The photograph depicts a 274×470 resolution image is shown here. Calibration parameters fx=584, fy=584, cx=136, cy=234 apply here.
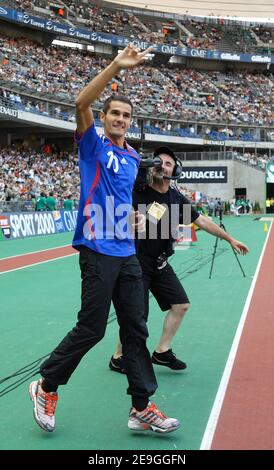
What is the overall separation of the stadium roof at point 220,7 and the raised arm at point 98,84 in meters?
71.0

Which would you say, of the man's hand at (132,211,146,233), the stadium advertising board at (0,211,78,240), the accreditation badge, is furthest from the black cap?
the stadium advertising board at (0,211,78,240)

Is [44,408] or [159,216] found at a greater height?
[159,216]

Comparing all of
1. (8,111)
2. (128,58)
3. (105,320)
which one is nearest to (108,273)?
(105,320)

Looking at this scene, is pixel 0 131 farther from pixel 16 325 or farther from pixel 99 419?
pixel 99 419

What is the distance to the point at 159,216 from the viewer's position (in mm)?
4766

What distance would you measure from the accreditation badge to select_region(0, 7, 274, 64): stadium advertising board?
155ft

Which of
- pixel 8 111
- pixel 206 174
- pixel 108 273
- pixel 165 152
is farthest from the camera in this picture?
pixel 206 174

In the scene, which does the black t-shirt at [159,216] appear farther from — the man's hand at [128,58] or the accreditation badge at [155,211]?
the man's hand at [128,58]

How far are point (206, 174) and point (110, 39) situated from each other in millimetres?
18808

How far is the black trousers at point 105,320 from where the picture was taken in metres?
3.71

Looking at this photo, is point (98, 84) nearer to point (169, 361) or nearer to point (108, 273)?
point (108, 273)

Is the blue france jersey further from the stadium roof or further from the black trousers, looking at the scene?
the stadium roof
